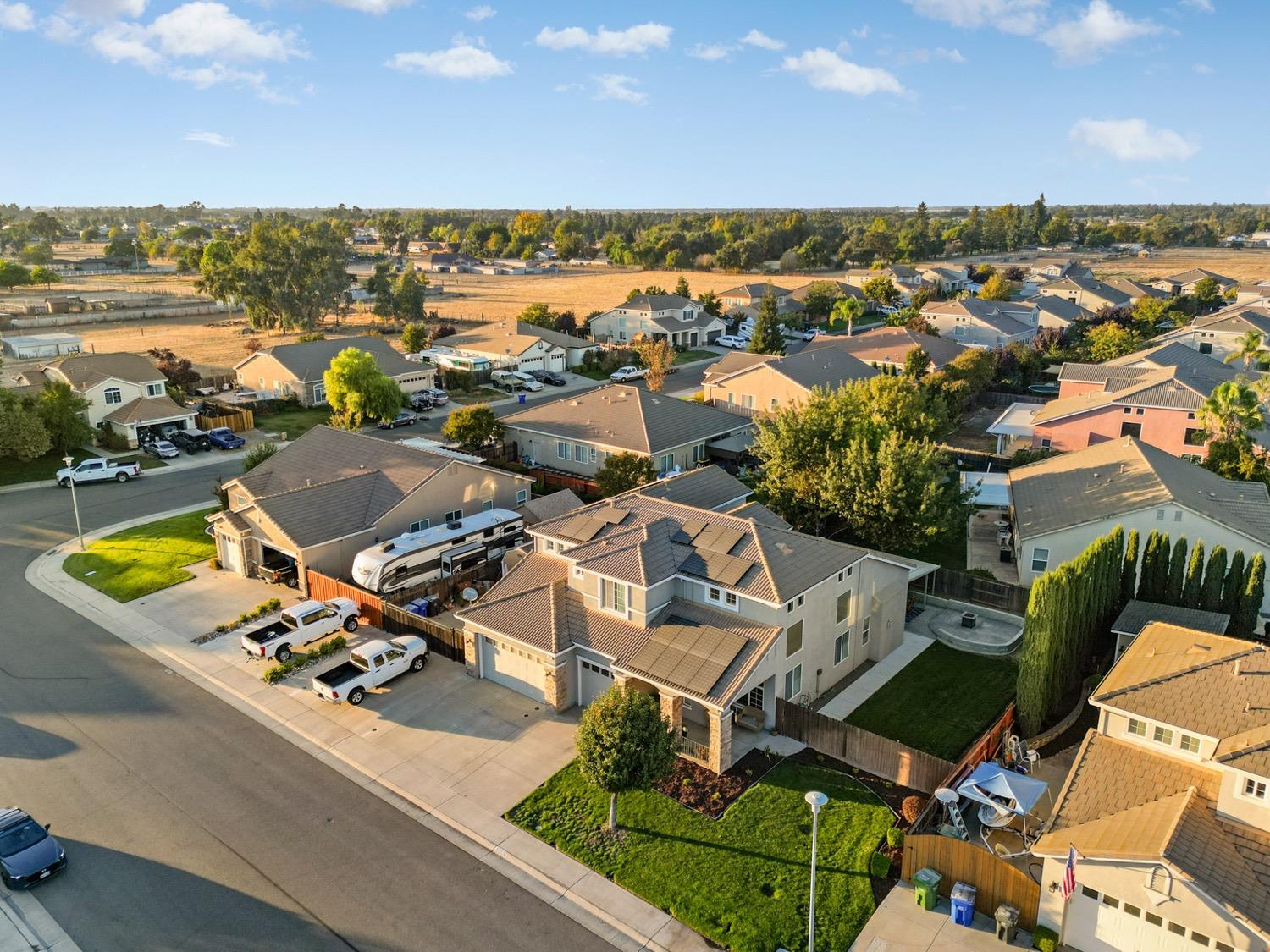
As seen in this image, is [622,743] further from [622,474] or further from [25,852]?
[622,474]

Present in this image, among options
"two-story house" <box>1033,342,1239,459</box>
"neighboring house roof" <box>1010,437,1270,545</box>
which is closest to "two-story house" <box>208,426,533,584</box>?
"neighboring house roof" <box>1010,437,1270,545</box>

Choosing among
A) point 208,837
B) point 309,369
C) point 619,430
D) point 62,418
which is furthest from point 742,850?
point 309,369

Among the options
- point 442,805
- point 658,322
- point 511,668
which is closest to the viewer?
point 442,805

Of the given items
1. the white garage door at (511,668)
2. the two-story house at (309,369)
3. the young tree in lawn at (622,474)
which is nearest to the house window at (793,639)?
the white garage door at (511,668)

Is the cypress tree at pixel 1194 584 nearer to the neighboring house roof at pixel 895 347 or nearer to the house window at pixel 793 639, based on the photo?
the house window at pixel 793 639

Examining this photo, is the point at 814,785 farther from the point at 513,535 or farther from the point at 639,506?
the point at 513,535
